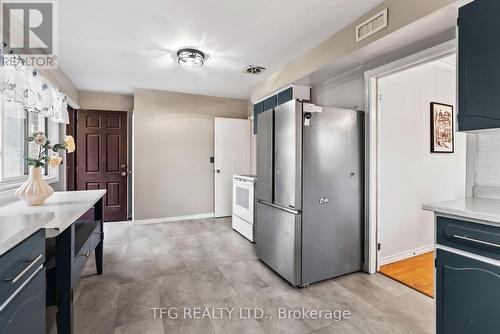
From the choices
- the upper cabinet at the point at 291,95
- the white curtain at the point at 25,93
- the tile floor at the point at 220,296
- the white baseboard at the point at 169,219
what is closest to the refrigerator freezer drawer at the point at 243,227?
the tile floor at the point at 220,296

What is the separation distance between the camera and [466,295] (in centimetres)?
124

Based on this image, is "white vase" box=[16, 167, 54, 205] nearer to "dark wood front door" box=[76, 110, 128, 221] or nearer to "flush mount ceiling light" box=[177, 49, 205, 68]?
"flush mount ceiling light" box=[177, 49, 205, 68]

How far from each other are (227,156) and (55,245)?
3.57 meters

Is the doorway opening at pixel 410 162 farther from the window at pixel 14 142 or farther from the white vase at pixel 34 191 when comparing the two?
the window at pixel 14 142

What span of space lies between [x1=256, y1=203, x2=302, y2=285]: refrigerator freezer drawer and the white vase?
190 cm

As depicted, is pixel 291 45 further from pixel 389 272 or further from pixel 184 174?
pixel 184 174

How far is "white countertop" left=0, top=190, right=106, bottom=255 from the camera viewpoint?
875mm

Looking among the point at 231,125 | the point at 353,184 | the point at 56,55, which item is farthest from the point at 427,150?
the point at 56,55

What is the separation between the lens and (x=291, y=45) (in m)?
2.65

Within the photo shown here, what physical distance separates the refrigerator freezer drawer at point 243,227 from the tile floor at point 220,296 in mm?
349

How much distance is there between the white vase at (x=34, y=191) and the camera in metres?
1.76

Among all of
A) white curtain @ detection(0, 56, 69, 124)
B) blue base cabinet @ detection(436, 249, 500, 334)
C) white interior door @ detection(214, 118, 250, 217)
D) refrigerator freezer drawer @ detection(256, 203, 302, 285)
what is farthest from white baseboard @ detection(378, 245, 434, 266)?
white curtain @ detection(0, 56, 69, 124)

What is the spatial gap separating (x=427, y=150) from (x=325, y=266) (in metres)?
1.97

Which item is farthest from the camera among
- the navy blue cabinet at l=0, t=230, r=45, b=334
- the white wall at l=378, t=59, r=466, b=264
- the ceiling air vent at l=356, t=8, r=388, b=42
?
the white wall at l=378, t=59, r=466, b=264
